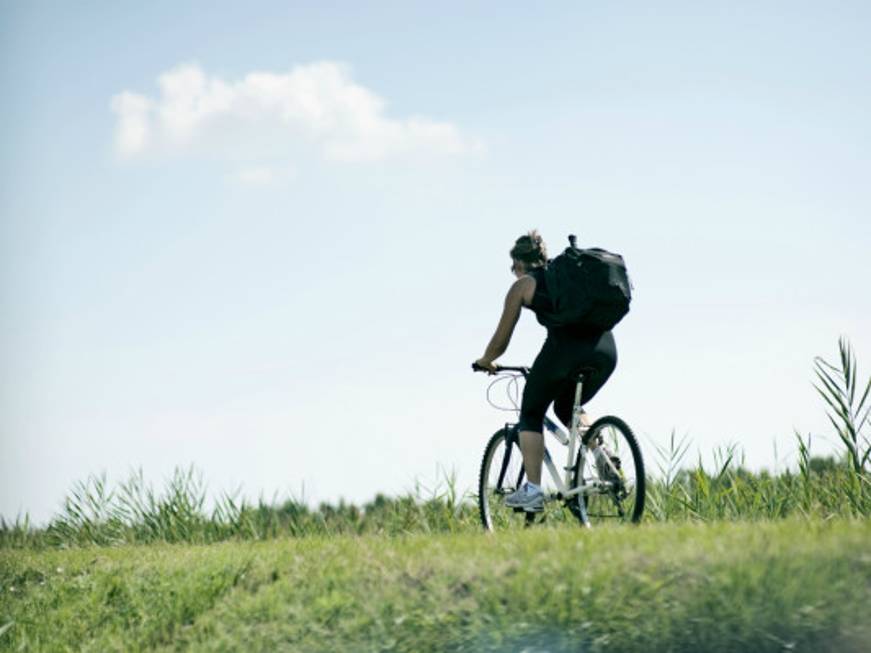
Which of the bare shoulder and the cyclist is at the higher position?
the bare shoulder

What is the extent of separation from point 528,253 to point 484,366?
3.66ft

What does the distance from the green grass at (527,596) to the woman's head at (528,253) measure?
2.16 metres

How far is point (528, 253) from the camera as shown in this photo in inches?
375

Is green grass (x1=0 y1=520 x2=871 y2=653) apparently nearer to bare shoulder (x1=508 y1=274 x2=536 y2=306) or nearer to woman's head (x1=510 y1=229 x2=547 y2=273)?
bare shoulder (x1=508 y1=274 x2=536 y2=306)

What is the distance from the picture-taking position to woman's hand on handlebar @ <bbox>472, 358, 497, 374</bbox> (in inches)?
396

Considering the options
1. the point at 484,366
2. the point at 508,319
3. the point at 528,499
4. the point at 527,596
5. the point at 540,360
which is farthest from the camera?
the point at 484,366

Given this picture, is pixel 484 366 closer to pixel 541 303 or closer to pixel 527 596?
pixel 541 303

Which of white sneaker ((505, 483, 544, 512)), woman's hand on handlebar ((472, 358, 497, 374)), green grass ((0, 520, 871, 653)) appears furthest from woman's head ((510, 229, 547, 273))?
green grass ((0, 520, 871, 653))

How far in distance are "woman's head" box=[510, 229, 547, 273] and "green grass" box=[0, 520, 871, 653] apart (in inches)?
85.1

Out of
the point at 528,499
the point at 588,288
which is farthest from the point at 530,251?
the point at 528,499

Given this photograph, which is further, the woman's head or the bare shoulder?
the woman's head

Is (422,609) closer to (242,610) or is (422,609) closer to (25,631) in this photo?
(242,610)

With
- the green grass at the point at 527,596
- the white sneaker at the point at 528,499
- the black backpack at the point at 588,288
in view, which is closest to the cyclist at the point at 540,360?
the white sneaker at the point at 528,499

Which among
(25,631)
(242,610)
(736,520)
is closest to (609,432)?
(736,520)
